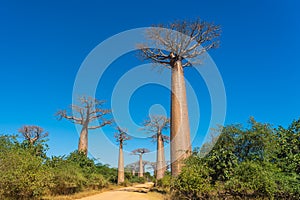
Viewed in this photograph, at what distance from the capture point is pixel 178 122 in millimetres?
8555

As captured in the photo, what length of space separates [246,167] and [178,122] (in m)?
4.05

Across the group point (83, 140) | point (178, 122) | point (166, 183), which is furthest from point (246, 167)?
point (83, 140)

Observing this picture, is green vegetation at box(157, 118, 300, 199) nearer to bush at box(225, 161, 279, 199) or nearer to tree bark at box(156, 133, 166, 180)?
bush at box(225, 161, 279, 199)

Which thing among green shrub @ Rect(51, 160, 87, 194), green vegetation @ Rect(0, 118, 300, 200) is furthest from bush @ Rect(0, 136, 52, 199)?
green shrub @ Rect(51, 160, 87, 194)

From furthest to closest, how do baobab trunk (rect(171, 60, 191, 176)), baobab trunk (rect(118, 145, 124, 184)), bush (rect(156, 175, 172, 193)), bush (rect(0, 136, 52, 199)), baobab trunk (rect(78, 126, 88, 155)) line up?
baobab trunk (rect(118, 145, 124, 184)), baobab trunk (rect(78, 126, 88, 155)), baobab trunk (rect(171, 60, 191, 176)), bush (rect(156, 175, 172, 193)), bush (rect(0, 136, 52, 199))

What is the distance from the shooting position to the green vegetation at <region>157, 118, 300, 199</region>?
445cm

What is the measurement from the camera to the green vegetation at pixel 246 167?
445 cm

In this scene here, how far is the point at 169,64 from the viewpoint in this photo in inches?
397

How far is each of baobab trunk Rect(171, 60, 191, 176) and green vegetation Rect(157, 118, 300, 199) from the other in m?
2.34

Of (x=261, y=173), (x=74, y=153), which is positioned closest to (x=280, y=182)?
(x=261, y=173)

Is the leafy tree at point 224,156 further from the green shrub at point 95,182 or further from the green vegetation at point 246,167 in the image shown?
the green shrub at point 95,182

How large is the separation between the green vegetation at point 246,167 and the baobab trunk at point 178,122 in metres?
2.34

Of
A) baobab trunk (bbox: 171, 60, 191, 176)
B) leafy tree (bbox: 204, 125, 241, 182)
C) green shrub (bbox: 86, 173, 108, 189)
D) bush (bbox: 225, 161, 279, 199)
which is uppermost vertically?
baobab trunk (bbox: 171, 60, 191, 176)

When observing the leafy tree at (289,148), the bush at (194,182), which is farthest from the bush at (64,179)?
the leafy tree at (289,148)
